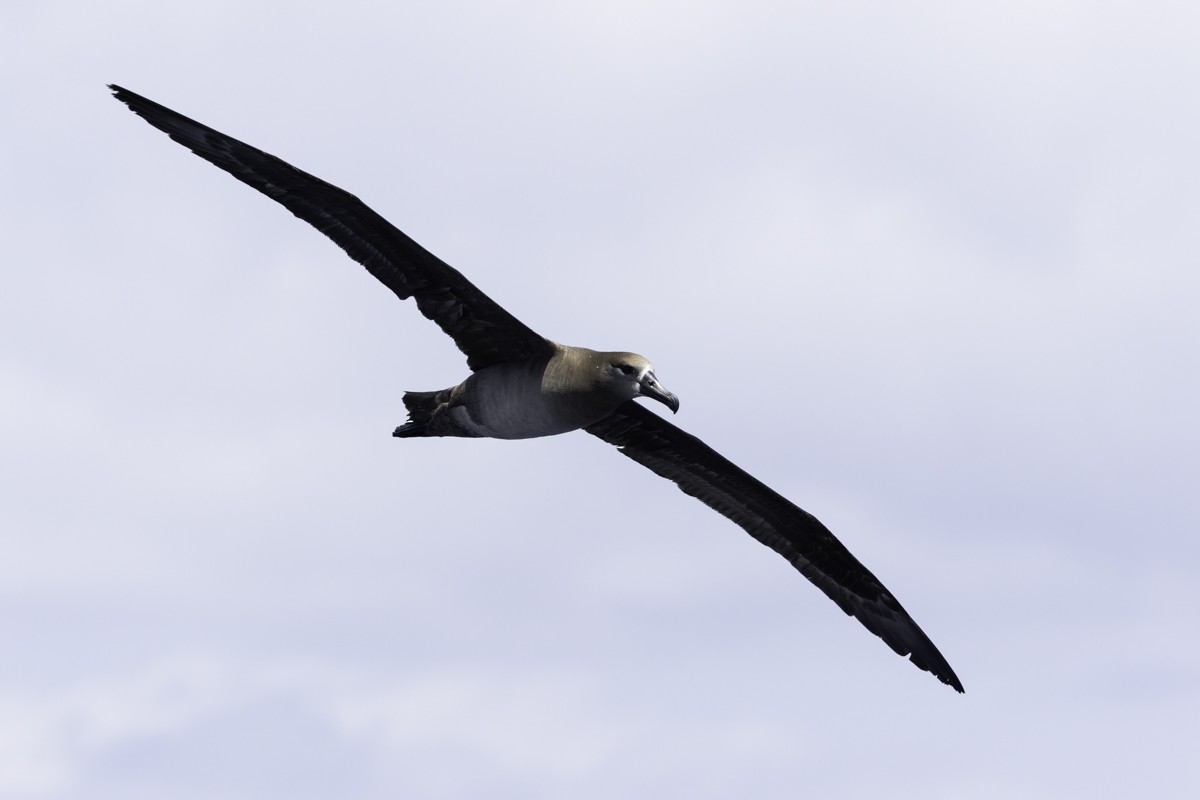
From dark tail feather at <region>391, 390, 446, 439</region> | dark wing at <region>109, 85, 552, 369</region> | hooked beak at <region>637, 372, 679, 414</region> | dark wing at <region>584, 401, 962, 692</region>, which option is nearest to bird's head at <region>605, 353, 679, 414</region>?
hooked beak at <region>637, 372, 679, 414</region>

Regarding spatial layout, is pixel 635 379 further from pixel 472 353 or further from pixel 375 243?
pixel 375 243

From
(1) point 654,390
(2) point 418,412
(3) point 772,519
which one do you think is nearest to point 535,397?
(1) point 654,390

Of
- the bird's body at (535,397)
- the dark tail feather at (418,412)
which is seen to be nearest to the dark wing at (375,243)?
the bird's body at (535,397)

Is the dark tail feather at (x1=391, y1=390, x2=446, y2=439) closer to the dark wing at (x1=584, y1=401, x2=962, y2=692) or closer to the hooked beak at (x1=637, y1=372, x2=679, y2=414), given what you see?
the dark wing at (x1=584, y1=401, x2=962, y2=692)

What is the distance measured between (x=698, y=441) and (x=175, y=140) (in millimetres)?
6665

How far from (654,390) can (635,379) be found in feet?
0.69

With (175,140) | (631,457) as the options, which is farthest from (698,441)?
(175,140)

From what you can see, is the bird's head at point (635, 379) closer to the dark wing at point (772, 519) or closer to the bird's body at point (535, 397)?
the bird's body at point (535, 397)

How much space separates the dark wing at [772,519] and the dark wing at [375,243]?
228cm

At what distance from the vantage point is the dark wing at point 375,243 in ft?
53.6

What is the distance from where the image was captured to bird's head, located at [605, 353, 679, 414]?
53.1ft

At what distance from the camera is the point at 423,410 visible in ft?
59.1

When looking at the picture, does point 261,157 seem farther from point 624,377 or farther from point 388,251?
point 624,377

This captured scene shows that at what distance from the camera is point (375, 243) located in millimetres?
16875
